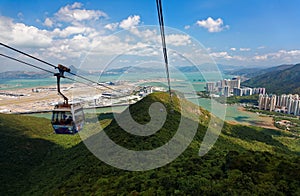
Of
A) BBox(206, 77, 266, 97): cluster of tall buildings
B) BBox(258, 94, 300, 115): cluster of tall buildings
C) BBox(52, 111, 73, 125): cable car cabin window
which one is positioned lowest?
BBox(258, 94, 300, 115): cluster of tall buildings

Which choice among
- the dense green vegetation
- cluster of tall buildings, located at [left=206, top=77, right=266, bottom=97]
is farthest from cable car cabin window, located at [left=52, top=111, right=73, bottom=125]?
cluster of tall buildings, located at [left=206, top=77, right=266, bottom=97]

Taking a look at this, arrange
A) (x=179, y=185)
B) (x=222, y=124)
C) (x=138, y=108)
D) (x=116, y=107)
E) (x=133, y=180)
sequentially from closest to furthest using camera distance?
1. (x=179, y=185)
2. (x=133, y=180)
3. (x=138, y=108)
4. (x=222, y=124)
5. (x=116, y=107)

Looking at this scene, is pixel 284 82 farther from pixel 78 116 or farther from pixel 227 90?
pixel 78 116

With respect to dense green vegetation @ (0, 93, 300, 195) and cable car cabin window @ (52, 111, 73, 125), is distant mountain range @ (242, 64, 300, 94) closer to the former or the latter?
dense green vegetation @ (0, 93, 300, 195)

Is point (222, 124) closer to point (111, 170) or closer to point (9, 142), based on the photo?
point (111, 170)

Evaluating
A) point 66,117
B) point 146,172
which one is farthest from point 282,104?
point 66,117

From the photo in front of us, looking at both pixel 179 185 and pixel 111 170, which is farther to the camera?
pixel 111 170

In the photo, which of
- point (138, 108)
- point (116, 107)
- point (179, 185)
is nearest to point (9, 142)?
point (138, 108)

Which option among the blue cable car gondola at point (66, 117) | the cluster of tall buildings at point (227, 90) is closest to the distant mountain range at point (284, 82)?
the cluster of tall buildings at point (227, 90)
